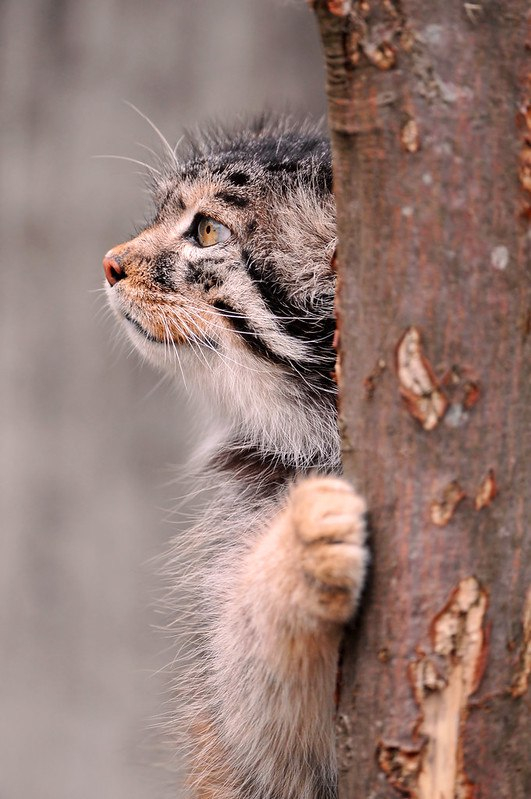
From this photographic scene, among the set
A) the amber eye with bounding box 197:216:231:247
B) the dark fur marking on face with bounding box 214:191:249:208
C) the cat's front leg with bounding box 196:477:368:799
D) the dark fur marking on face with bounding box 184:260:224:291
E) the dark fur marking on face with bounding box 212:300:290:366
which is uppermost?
the dark fur marking on face with bounding box 214:191:249:208

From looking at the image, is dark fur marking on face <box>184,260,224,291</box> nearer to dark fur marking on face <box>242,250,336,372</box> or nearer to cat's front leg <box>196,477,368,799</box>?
dark fur marking on face <box>242,250,336,372</box>

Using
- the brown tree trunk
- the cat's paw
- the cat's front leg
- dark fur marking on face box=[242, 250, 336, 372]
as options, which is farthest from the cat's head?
the brown tree trunk

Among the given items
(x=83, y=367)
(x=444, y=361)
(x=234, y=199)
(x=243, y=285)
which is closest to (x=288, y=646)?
(x=444, y=361)

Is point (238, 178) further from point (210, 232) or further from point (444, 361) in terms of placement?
point (444, 361)

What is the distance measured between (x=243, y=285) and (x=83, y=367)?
8.36 ft

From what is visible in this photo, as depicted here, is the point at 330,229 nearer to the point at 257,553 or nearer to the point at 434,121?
the point at 257,553

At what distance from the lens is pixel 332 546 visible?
4.74 ft

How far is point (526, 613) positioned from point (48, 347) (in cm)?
359

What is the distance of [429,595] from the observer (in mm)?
1328

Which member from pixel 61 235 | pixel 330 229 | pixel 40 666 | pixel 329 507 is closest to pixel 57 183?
pixel 61 235

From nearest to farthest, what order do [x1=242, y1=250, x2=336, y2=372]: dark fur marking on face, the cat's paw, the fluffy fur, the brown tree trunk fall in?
the brown tree trunk
the cat's paw
the fluffy fur
[x1=242, y1=250, x2=336, y2=372]: dark fur marking on face

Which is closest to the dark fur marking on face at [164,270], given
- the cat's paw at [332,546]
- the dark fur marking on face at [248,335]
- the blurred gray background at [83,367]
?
the dark fur marking on face at [248,335]

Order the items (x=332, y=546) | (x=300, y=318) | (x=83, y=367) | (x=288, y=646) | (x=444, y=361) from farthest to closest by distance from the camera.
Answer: (x=83, y=367)
(x=300, y=318)
(x=288, y=646)
(x=332, y=546)
(x=444, y=361)

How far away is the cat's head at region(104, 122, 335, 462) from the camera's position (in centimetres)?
220
